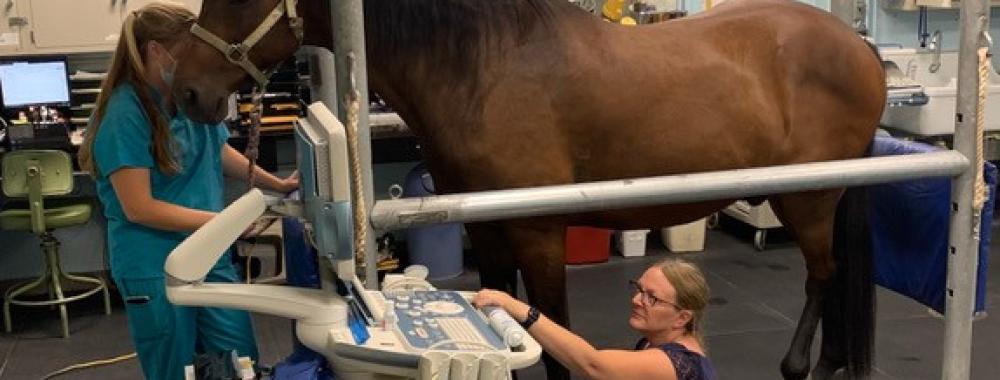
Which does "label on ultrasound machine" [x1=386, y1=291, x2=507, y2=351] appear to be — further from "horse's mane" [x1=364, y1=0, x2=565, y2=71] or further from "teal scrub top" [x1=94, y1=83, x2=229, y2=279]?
"teal scrub top" [x1=94, y1=83, x2=229, y2=279]

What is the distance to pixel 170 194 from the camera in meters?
2.20

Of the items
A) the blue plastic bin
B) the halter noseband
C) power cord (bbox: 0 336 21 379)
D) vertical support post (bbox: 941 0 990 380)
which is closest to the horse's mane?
the halter noseband

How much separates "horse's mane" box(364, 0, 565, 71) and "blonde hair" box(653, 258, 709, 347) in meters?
0.63

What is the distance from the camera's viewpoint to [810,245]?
2.90 meters

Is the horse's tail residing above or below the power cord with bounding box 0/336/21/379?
above

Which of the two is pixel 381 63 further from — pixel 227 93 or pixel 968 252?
pixel 968 252

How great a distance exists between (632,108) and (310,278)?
93 centimetres

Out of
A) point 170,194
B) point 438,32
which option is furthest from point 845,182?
point 170,194

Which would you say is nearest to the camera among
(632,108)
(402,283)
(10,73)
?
(402,283)

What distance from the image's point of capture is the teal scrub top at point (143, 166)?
2.09 metres

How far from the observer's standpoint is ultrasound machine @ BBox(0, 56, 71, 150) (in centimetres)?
479

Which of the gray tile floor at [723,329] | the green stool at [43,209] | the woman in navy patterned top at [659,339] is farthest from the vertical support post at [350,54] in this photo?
the green stool at [43,209]

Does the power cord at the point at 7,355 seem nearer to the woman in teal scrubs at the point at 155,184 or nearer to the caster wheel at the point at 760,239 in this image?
the woman in teal scrubs at the point at 155,184

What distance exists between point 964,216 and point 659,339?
0.60 metres
